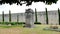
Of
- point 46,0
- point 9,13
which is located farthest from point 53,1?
point 9,13

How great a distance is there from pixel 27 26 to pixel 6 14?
1436 centimetres

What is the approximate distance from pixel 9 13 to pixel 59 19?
10247 millimetres

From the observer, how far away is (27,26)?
21.1m

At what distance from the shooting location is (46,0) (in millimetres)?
20094

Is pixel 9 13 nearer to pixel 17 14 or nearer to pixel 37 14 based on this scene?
pixel 17 14

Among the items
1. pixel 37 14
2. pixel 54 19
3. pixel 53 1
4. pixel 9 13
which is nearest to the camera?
pixel 53 1

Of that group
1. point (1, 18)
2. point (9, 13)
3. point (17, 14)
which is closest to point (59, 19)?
point (17, 14)

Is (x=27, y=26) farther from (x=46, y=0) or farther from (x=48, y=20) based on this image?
(x=48, y=20)

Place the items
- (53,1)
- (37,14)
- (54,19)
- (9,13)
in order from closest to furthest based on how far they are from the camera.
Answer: (53,1), (54,19), (37,14), (9,13)

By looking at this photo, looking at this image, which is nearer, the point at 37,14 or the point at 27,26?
the point at 27,26

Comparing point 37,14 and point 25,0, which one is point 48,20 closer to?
point 37,14

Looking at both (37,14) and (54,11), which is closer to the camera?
(54,11)

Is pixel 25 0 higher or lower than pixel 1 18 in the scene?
higher

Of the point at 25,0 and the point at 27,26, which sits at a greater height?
the point at 25,0
